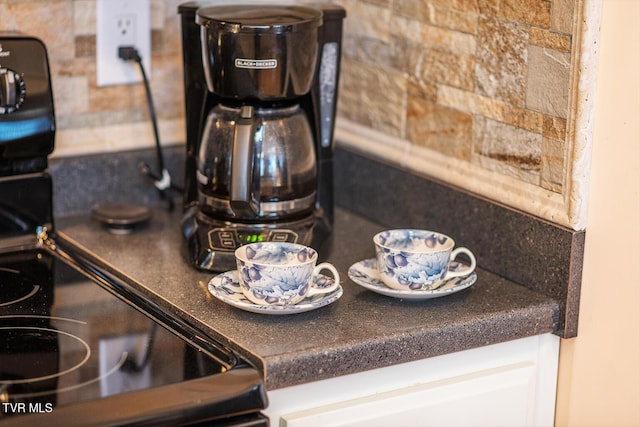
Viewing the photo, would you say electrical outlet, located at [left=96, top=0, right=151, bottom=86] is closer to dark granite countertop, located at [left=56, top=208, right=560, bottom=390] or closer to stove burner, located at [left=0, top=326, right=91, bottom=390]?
dark granite countertop, located at [left=56, top=208, right=560, bottom=390]

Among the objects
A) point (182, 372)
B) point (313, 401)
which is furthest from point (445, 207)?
point (182, 372)

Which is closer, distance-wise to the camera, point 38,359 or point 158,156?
point 38,359

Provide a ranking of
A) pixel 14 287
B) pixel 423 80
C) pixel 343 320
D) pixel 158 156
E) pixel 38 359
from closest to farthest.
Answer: pixel 38 359 → pixel 343 320 → pixel 14 287 → pixel 423 80 → pixel 158 156

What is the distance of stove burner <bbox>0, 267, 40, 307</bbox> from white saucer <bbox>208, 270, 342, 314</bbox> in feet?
0.80

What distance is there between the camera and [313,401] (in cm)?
112

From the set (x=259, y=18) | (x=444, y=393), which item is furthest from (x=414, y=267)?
(x=259, y=18)

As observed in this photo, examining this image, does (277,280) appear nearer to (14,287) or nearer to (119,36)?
(14,287)

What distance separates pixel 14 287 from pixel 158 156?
1.26ft

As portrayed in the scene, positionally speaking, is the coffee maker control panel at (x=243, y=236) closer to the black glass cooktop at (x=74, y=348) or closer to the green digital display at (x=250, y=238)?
the green digital display at (x=250, y=238)

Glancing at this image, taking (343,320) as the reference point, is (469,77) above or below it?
above

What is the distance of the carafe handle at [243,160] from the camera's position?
4.03 feet

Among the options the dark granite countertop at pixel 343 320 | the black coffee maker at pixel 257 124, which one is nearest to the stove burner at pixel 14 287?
the dark granite countertop at pixel 343 320

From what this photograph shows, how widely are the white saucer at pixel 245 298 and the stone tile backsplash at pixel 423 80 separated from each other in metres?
0.32

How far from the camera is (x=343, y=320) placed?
46.2 inches
